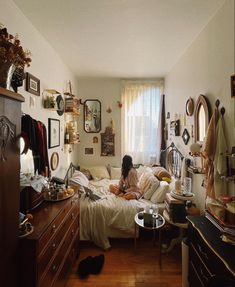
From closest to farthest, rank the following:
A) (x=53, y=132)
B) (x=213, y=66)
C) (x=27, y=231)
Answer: (x=27, y=231), (x=213, y=66), (x=53, y=132)

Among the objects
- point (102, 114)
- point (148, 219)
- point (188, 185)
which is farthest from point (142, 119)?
point (148, 219)

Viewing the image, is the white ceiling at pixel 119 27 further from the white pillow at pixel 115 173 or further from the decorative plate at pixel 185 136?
the white pillow at pixel 115 173

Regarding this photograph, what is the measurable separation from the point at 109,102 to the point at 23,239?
3432mm

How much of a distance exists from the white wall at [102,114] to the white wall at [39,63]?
35.0 inches

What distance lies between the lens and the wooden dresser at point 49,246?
3.95 feet

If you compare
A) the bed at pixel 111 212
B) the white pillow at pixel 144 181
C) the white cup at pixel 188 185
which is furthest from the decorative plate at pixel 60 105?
the white cup at pixel 188 185

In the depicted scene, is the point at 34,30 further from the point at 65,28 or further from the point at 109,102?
the point at 109,102

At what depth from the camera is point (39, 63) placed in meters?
2.28

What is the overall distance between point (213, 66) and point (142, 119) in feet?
7.57

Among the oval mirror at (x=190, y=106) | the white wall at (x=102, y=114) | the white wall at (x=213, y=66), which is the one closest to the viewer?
the white wall at (x=213, y=66)

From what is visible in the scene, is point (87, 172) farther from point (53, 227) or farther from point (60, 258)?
point (53, 227)

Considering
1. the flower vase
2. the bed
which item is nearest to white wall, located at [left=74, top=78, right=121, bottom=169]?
the bed

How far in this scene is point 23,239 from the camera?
1.19m

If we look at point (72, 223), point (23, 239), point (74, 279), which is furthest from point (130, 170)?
point (23, 239)
